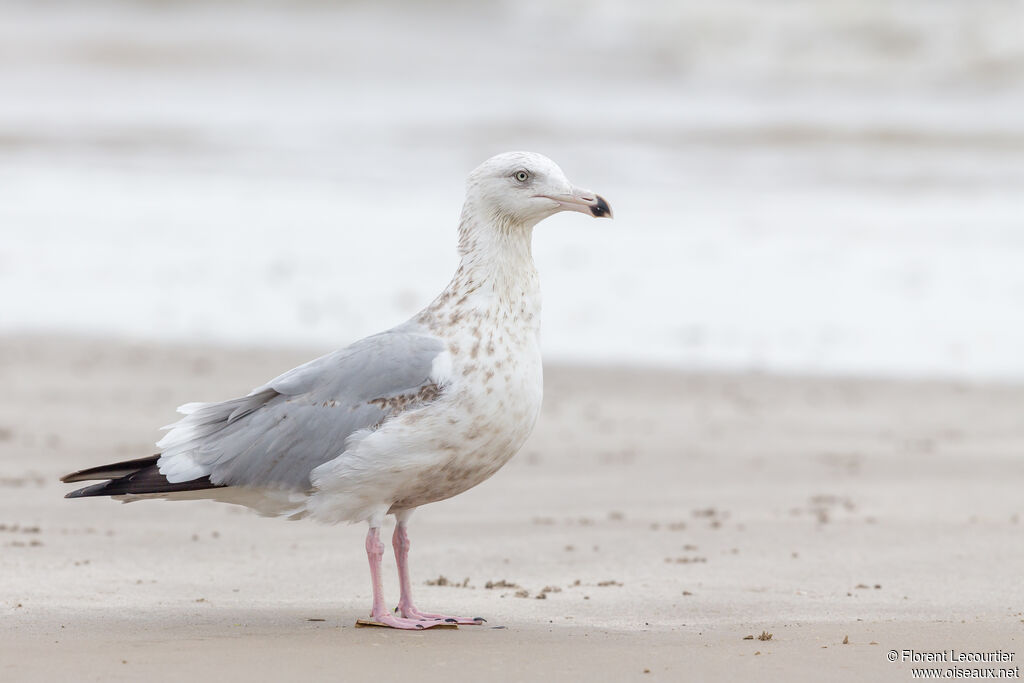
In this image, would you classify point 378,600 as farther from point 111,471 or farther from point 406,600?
point 111,471

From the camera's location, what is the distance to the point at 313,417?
4.31 metres

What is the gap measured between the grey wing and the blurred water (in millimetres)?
5338

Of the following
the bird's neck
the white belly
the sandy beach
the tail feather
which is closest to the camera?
the sandy beach

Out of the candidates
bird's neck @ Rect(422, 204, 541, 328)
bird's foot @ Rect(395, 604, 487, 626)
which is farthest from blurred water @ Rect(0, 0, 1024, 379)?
bird's foot @ Rect(395, 604, 487, 626)

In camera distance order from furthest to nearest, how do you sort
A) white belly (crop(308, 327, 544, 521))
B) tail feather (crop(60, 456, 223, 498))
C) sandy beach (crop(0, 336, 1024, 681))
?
tail feather (crop(60, 456, 223, 498)) < white belly (crop(308, 327, 544, 521)) < sandy beach (crop(0, 336, 1024, 681))

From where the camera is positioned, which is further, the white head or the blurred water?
the blurred water

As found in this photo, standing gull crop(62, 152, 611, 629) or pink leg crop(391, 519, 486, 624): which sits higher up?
standing gull crop(62, 152, 611, 629)

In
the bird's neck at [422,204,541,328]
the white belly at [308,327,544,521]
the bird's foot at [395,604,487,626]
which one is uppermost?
the bird's neck at [422,204,541,328]

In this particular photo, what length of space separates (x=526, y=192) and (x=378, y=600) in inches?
52.7

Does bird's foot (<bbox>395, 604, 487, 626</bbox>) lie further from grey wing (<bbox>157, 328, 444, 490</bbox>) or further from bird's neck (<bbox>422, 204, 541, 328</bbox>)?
bird's neck (<bbox>422, 204, 541, 328</bbox>)

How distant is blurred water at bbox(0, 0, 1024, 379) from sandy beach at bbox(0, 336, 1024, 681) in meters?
1.17

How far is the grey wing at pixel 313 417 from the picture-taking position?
4223 mm

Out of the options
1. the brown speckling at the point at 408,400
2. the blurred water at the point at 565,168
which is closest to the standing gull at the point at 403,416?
the brown speckling at the point at 408,400

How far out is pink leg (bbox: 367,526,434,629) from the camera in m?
4.20
